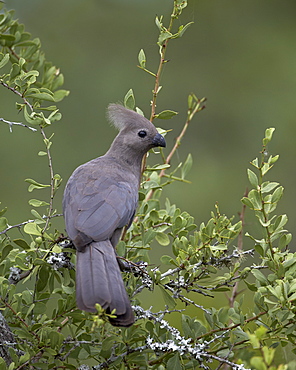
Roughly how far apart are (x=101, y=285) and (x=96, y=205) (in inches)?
32.6

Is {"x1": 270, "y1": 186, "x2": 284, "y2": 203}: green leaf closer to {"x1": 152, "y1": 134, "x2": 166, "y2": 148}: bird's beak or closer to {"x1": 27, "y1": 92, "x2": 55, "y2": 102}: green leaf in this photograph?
{"x1": 27, "y1": 92, "x2": 55, "y2": 102}: green leaf

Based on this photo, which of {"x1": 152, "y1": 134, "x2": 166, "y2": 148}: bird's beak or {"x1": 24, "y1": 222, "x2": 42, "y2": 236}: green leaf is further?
{"x1": 152, "y1": 134, "x2": 166, "y2": 148}: bird's beak

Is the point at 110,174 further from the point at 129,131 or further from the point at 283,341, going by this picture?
the point at 283,341

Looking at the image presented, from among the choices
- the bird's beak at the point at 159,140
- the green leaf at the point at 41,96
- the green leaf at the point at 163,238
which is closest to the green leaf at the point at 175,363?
the green leaf at the point at 163,238

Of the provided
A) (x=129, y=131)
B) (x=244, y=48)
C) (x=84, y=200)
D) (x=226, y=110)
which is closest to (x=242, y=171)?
(x=226, y=110)

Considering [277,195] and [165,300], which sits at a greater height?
[277,195]

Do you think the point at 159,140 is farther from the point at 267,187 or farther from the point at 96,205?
the point at 267,187

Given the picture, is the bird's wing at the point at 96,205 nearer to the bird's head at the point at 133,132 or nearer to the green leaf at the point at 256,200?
the bird's head at the point at 133,132

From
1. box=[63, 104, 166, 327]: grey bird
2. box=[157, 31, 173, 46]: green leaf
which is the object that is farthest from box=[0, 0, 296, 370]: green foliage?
box=[157, 31, 173, 46]: green leaf

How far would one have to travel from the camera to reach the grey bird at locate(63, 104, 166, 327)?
2.56 metres

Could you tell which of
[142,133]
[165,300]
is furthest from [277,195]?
[142,133]

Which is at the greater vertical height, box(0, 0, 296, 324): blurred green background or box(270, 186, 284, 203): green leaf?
box(270, 186, 284, 203): green leaf

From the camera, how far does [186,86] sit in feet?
27.8

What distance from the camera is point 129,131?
4.20 metres
